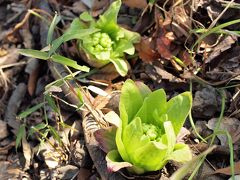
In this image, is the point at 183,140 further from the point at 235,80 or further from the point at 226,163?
the point at 235,80

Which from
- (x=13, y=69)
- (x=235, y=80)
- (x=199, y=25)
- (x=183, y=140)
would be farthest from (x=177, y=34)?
(x=13, y=69)

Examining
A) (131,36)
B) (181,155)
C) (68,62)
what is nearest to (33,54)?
(68,62)

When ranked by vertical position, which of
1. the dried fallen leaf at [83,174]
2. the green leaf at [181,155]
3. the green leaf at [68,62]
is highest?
the green leaf at [68,62]

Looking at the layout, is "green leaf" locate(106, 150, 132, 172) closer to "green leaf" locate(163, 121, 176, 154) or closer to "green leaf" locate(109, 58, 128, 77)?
"green leaf" locate(163, 121, 176, 154)

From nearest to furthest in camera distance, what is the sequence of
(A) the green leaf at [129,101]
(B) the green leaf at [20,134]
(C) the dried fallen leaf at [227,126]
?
1. (A) the green leaf at [129,101]
2. (C) the dried fallen leaf at [227,126]
3. (B) the green leaf at [20,134]

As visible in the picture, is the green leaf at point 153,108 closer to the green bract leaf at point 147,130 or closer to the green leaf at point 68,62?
the green bract leaf at point 147,130

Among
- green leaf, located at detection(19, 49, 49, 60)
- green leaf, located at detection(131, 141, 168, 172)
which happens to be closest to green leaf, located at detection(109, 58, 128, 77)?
green leaf, located at detection(19, 49, 49, 60)

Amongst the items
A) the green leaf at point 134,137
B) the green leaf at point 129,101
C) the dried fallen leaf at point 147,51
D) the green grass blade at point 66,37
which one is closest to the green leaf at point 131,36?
the dried fallen leaf at point 147,51

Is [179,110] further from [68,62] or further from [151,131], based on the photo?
[68,62]
